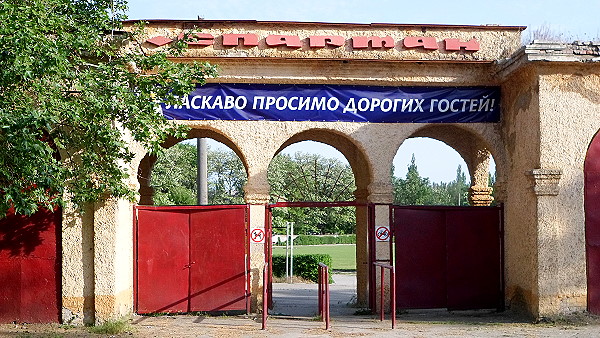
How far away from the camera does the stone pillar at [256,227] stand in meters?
13.7

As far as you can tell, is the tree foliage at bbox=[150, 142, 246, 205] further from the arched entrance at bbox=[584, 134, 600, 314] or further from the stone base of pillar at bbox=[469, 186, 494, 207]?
the arched entrance at bbox=[584, 134, 600, 314]

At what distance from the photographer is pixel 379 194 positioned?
1392 cm

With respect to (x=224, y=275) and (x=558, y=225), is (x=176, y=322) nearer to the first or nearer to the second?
(x=224, y=275)

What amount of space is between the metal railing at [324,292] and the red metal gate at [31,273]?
4.44 metres

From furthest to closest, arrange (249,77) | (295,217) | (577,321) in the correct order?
(295,217) < (249,77) < (577,321)

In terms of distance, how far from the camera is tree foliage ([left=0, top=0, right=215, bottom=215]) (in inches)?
339

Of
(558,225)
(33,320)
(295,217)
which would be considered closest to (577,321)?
(558,225)

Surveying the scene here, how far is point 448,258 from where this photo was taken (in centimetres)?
1434

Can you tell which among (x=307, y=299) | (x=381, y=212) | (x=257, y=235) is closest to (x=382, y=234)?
(x=381, y=212)

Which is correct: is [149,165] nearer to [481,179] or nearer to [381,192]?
[381,192]

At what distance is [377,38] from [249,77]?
248 cm

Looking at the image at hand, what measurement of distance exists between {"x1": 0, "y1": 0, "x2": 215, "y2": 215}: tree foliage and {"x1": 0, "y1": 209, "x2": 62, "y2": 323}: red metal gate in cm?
138

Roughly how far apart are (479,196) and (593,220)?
145 inches

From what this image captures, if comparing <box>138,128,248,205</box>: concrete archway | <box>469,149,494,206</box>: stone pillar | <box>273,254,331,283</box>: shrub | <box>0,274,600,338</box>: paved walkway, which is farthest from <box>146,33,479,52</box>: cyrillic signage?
<box>273,254,331,283</box>: shrub
